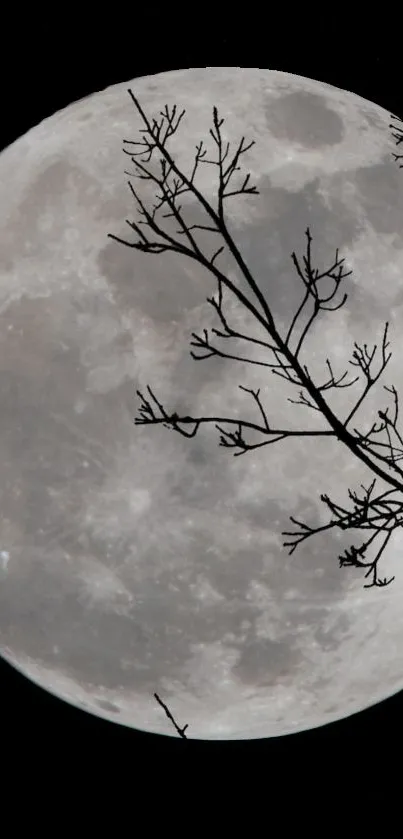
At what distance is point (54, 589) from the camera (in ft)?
21.3

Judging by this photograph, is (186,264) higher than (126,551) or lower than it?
higher

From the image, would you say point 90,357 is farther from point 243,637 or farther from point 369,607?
point 369,607

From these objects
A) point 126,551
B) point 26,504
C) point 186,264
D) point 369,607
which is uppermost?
point 186,264

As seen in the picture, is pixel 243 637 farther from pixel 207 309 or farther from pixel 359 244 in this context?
pixel 359 244

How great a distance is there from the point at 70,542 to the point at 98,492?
0.40 metres

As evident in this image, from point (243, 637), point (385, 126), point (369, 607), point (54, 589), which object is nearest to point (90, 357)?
point (54, 589)

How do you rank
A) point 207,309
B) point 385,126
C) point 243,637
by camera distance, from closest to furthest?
point 207,309 < point 243,637 < point 385,126

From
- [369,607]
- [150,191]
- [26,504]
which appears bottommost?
[369,607]

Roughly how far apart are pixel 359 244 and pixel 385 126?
141cm

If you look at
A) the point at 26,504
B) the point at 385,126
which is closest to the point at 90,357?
the point at 26,504

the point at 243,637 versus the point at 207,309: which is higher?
the point at 207,309

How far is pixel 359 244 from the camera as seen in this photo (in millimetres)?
6328

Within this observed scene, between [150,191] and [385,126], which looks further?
[385,126]

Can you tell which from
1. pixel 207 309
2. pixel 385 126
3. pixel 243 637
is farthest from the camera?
pixel 385 126
